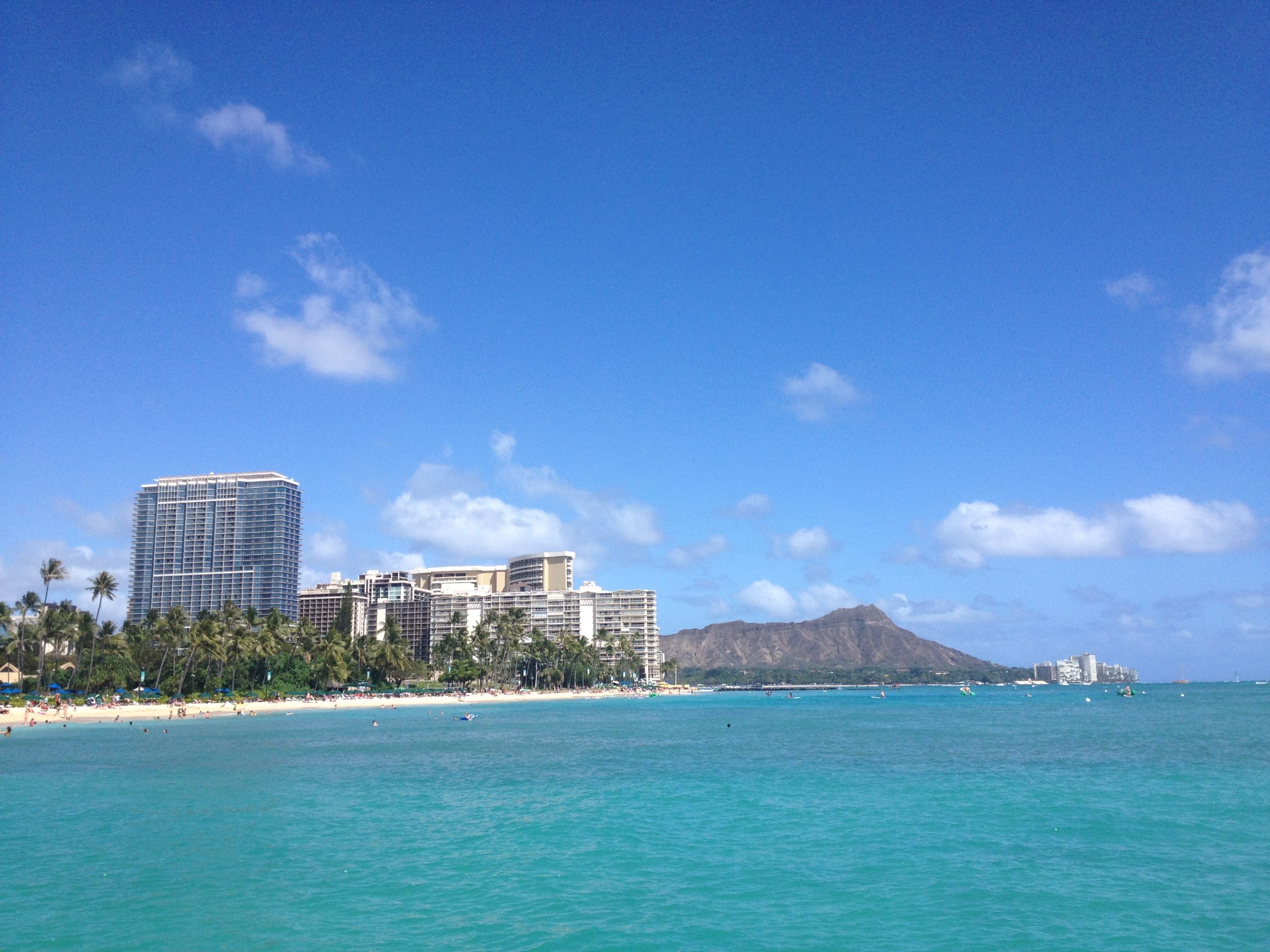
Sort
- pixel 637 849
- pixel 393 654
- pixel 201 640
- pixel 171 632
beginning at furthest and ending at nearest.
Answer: pixel 393 654 < pixel 171 632 < pixel 201 640 < pixel 637 849

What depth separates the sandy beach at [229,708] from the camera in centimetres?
7369

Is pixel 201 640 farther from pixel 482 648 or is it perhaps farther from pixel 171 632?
pixel 482 648

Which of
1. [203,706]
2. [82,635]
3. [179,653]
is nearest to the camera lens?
[203,706]

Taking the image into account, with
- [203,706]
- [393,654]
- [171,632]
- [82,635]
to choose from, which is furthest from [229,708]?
[393,654]

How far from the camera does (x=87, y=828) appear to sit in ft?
89.4

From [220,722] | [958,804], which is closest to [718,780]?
[958,804]

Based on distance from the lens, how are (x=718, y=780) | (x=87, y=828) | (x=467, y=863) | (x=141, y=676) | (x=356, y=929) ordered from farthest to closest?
1. (x=141, y=676)
2. (x=718, y=780)
3. (x=87, y=828)
4. (x=467, y=863)
5. (x=356, y=929)

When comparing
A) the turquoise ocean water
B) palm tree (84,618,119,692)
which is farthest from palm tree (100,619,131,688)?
the turquoise ocean water

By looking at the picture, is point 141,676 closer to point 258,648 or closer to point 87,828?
point 258,648

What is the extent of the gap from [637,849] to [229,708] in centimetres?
7596

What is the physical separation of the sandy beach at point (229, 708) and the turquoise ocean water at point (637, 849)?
26.0 meters

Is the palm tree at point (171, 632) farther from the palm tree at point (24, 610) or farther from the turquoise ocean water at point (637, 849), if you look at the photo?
the turquoise ocean water at point (637, 849)

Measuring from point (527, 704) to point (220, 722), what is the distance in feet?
198

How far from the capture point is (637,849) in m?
24.6
